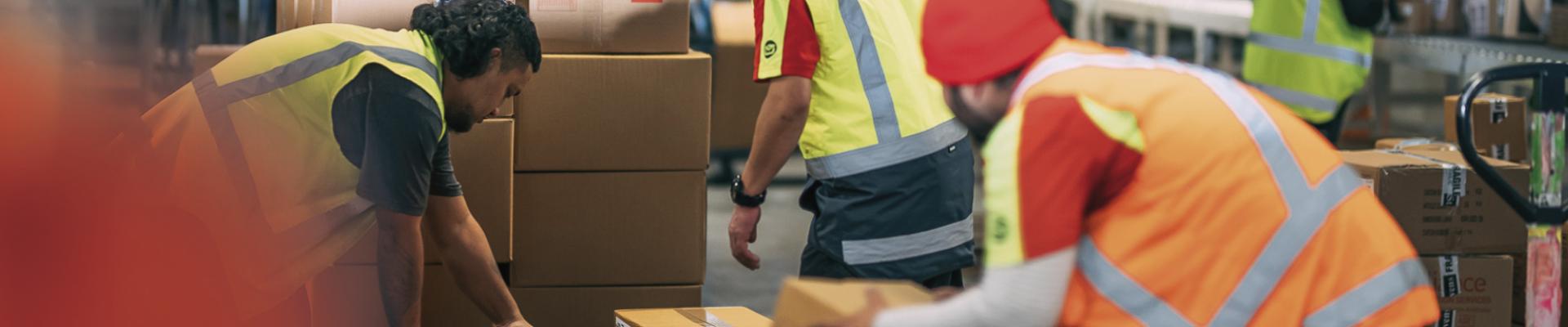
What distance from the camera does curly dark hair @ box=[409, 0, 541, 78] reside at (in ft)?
9.80

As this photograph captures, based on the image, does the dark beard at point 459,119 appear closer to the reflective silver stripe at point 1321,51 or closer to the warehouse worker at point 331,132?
the warehouse worker at point 331,132

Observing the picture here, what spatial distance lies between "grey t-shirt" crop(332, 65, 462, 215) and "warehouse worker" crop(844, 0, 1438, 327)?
1298 mm

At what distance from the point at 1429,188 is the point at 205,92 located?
7.88 ft

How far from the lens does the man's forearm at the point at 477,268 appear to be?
3.30 m

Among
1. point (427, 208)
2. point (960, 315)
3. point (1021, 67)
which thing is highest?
point (1021, 67)

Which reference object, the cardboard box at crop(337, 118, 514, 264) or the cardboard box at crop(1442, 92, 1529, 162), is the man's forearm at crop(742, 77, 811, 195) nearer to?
the cardboard box at crop(337, 118, 514, 264)

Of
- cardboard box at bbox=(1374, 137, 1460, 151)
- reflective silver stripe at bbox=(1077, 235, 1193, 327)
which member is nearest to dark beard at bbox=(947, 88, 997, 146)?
reflective silver stripe at bbox=(1077, 235, 1193, 327)

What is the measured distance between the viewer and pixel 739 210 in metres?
3.35

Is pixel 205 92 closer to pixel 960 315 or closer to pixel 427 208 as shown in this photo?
pixel 427 208

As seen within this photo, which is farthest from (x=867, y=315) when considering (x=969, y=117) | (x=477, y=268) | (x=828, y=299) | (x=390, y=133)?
(x=477, y=268)

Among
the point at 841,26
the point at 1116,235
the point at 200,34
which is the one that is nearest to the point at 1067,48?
the point at 1116,235

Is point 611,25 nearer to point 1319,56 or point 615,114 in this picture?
point 615,114

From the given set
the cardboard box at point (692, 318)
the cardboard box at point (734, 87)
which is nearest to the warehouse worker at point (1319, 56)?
the cardboard box at point (692, 318)

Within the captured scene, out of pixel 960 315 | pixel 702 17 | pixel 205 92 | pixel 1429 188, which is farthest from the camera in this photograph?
pixel 702 17
